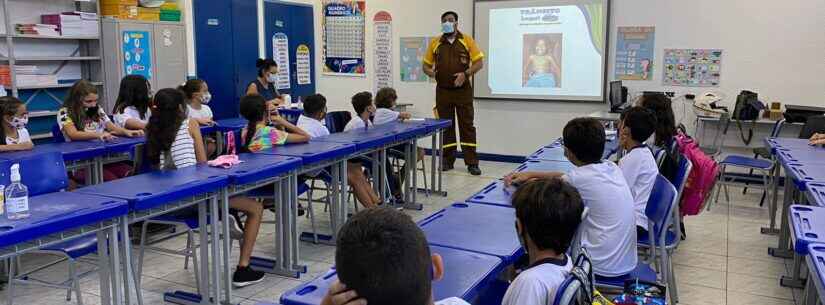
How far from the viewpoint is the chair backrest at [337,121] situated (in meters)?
5.73

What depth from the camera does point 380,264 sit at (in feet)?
3.79

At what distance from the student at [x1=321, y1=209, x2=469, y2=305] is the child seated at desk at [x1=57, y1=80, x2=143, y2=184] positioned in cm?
386

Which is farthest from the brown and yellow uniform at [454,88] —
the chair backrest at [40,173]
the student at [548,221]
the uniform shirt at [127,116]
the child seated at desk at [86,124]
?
the student at [548,221]

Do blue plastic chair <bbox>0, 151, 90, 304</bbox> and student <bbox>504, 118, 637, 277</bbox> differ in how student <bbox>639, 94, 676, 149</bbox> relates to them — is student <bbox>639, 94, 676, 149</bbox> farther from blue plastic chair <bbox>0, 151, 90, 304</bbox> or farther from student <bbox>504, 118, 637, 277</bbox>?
blue plastic chair <bbox>0, 151, 90, 304</bbox>

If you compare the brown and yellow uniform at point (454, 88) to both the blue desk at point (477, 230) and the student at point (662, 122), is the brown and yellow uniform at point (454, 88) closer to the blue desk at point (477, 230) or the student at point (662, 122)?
the student at point (662, 122)

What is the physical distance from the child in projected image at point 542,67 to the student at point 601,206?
506cm

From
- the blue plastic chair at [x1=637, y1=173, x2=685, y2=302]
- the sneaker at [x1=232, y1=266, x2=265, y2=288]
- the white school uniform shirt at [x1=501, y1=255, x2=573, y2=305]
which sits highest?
the white school uniform shirt at [x1=501, y1=255, x2=573, y2=305]

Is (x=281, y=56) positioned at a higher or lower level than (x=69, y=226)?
Result: higher

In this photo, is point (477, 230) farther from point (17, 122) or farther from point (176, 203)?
point (17, 122)

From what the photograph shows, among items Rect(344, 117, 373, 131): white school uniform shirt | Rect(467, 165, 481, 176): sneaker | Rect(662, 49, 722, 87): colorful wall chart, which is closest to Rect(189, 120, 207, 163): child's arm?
Rect(344, 117, 373, 131): white school uniform shirt

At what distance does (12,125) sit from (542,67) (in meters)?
5.39

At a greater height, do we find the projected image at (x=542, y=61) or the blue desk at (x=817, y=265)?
the projected image at (x=542, y=61)

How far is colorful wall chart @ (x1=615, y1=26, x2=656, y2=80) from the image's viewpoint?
23.0 feet

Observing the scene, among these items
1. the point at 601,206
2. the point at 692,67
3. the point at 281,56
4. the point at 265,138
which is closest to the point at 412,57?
the point at 281,56
